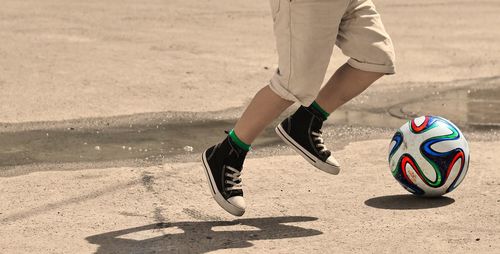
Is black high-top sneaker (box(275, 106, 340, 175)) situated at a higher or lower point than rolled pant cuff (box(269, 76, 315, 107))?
lower

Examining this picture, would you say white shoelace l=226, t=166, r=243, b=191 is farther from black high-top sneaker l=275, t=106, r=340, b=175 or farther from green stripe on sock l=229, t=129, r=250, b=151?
black high-top sneaker l=275, t=106, r=340, b=175

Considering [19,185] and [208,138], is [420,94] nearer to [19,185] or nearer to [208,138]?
[208,138]

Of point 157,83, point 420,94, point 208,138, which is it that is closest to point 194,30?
point 157,83

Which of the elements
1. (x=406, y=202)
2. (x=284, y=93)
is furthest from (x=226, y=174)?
(x=406, y=202)

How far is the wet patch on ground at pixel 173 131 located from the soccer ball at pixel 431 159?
1.26m

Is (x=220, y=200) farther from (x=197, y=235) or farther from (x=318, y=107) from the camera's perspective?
(x=318, y=107)

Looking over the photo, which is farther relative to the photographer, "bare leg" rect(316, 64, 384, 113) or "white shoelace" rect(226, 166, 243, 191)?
"bare leg" rect(316, 64, 384, 113)

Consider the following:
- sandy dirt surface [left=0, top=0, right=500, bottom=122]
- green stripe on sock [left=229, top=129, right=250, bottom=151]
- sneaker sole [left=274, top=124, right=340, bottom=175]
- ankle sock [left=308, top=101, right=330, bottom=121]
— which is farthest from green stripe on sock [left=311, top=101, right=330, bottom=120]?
sandy dirt surface [left=0, top=0, right=500, bottom=122]

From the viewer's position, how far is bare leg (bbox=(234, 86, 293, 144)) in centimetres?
557

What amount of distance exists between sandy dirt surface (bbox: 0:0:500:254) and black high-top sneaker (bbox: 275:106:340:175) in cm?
21

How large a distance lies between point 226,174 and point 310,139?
0.55m

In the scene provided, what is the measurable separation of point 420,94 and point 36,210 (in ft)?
12.9

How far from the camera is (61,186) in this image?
627cm

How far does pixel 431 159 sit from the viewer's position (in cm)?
590
